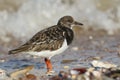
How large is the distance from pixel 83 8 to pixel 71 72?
5723mm

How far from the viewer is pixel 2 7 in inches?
482

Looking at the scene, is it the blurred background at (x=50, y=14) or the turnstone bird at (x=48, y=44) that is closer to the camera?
the turnstone bird at (x=48, y=44)

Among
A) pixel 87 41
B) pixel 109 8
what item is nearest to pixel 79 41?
pixel 87 41

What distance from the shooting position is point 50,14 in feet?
39.8

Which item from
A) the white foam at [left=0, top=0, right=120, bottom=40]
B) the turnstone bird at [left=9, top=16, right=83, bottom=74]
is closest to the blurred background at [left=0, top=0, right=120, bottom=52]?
the white foam at [left=0, top=0, right=120, bottom=40]

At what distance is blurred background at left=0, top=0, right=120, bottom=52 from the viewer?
11.6 m

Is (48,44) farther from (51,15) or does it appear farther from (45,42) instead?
(51,15)

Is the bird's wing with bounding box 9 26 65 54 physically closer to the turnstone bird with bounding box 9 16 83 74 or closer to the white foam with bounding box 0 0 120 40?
the turnstone bird with bounding box 9 16 83 74

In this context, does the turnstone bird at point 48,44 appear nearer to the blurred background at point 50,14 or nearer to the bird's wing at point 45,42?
the bird's wing at point 45,42

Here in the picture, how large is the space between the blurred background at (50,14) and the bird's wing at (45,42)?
3.45 meters

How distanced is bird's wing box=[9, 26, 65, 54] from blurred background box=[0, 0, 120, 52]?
3451 millimetres

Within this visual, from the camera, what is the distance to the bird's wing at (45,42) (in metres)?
7.50

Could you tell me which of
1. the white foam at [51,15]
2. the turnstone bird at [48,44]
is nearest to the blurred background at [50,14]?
the white foam at [51,15]

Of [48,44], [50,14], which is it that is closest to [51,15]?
[50,14]
